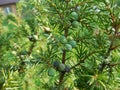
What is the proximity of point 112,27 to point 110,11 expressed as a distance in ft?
0.18

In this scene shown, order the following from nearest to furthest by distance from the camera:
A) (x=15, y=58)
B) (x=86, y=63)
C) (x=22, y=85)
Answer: (x=22, y=85) < (x=86, y=63) < (x=15, y=58)

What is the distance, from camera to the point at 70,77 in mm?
1047

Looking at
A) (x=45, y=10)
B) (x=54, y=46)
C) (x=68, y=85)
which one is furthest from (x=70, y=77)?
(x=45, y=10)

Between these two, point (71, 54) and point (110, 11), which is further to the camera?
point (71, 54)

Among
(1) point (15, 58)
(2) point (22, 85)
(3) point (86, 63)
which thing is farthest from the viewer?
(1) point (15, 58)

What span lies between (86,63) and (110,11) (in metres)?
0.19

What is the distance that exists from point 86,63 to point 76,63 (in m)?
0.05

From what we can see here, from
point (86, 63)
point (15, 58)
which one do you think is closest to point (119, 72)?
point (86, 63)

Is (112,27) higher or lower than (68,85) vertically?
higher

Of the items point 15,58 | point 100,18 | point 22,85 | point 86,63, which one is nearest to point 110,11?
point 100,18

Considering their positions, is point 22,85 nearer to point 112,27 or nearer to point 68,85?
point 68,85

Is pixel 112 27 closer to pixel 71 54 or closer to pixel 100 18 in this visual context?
pixel 100 18

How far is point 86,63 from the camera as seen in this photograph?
1052 millimetres

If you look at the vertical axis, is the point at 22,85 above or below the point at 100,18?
below
